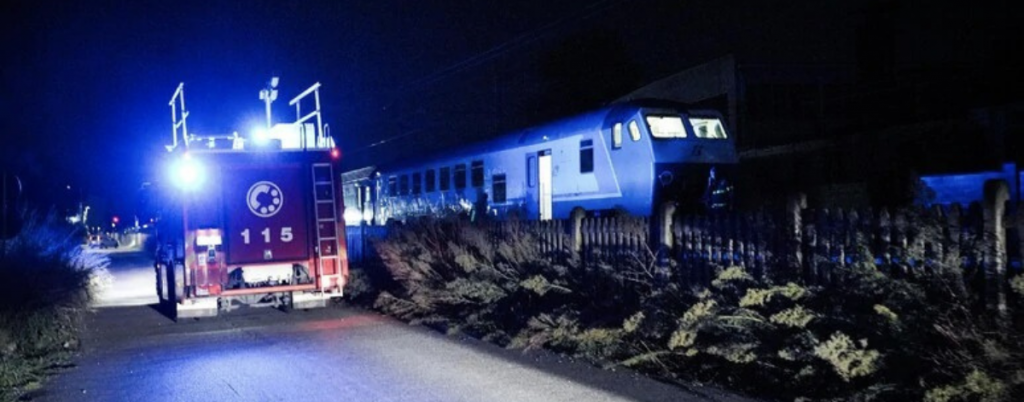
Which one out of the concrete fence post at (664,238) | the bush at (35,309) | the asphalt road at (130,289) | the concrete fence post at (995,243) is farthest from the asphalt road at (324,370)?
the asphalt road at (130,289)

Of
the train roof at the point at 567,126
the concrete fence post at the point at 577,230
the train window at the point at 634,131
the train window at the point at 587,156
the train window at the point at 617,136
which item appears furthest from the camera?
the train window at the point at 587,156

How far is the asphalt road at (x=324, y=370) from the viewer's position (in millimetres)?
7309

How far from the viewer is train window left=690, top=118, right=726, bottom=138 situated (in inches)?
730

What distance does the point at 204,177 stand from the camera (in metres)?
11.9

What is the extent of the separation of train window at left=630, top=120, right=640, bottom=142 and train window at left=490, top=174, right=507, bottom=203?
4.42 metres

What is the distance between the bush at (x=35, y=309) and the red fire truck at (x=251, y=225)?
1494 mm

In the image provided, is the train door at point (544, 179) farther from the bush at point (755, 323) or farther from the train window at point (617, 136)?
the bush at point (755, 323)

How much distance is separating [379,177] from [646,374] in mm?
23236

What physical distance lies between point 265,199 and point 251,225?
0.43 meters

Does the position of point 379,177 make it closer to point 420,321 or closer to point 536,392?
point 420,321

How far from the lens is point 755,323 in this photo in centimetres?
710

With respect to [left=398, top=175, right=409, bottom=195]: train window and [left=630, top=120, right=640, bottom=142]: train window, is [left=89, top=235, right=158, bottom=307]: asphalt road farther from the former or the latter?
[left=630, top=120, right=640, bottom=142]: train window

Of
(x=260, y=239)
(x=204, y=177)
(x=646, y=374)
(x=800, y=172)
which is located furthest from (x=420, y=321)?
(x=800, y=172)

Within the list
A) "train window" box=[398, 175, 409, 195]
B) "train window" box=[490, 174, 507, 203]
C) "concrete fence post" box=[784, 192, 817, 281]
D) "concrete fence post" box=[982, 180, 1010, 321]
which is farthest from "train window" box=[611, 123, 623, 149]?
"concrete fence post" box=[982, 180, 1010, 321]
